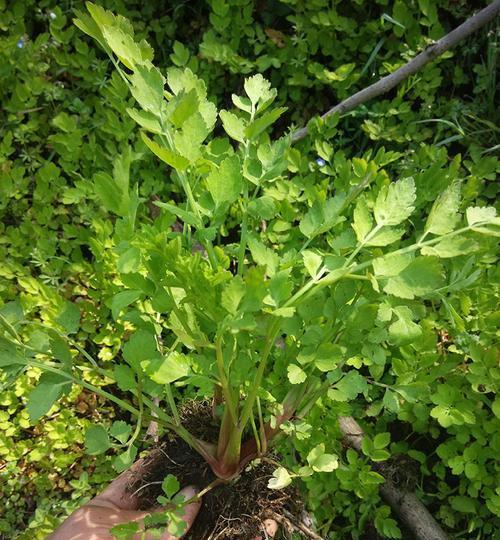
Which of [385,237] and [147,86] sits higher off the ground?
[147,86]

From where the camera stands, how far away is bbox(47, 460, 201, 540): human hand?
3.94 ft

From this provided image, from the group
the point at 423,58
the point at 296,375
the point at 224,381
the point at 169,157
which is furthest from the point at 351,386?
the point at 423,58

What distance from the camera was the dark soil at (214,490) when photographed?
131cm

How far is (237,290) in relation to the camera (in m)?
0.83

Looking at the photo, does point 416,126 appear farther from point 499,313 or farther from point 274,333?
point 274,333

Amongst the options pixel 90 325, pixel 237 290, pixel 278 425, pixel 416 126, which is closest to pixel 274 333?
pixel 237 290

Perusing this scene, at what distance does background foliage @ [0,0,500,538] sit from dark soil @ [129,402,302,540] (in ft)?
0.47

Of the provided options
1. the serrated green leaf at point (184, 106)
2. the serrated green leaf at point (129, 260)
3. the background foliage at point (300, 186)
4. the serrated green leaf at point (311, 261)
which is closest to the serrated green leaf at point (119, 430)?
the background foliage at point (300, 186)

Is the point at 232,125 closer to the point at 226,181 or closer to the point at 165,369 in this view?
the point at 226,181

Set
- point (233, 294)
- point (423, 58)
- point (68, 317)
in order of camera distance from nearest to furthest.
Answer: point (233, 294)
point (68, 317)
point (423, 58)

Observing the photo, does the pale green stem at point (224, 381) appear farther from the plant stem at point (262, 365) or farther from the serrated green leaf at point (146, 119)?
the serrated green leaf at point (146, 119)

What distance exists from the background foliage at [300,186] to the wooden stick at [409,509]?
0.15 feet

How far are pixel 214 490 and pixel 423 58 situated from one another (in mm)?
1616

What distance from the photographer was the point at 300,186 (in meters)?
1.63
